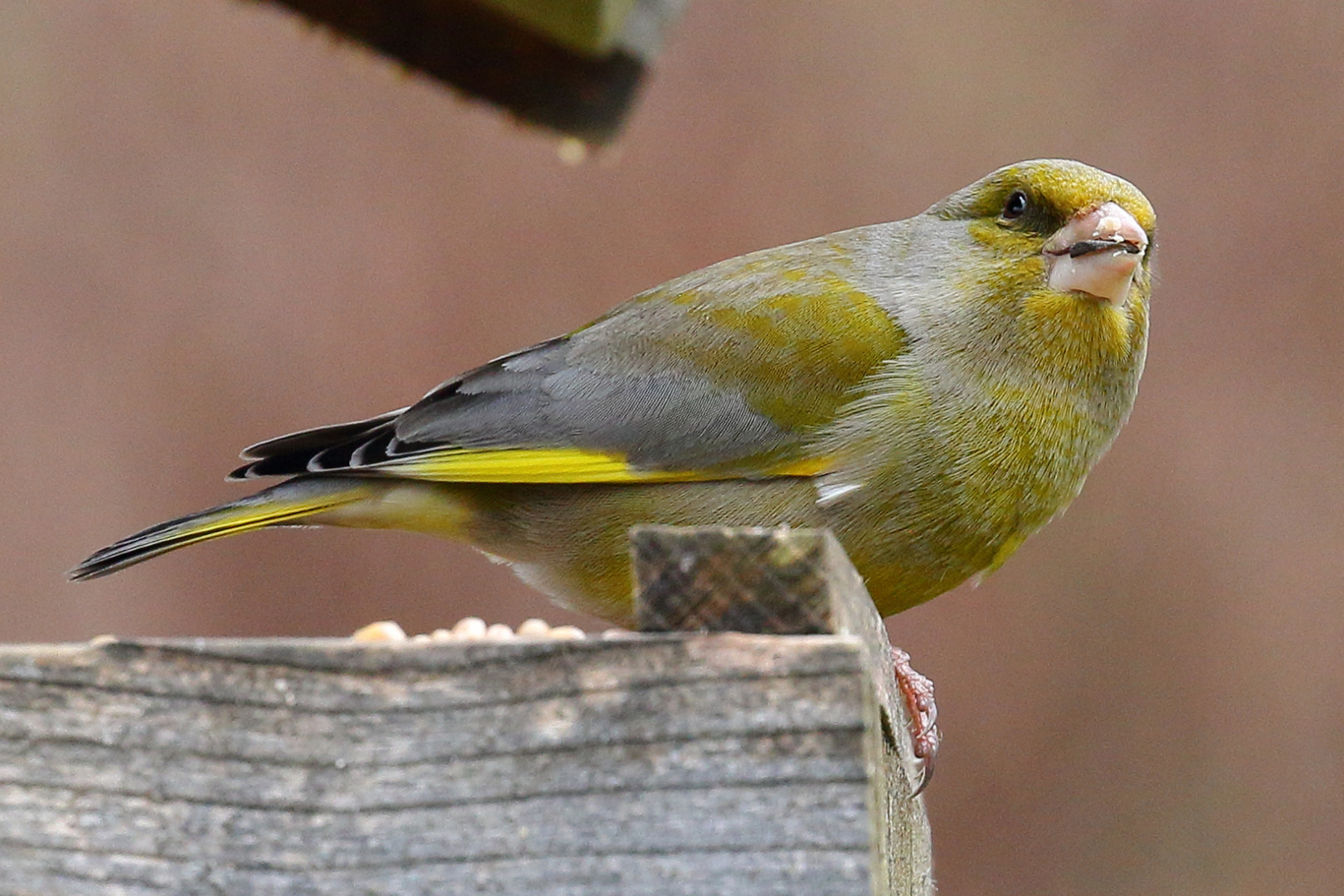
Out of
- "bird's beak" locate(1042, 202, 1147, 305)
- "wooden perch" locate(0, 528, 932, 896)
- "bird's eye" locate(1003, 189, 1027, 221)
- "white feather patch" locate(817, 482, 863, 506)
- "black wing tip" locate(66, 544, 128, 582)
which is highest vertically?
"bird's eye" locate(1003, 189, 1027, 221)

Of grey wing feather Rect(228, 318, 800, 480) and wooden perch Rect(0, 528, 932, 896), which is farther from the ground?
grey wing feather Rect(228, 318, 800, 480)

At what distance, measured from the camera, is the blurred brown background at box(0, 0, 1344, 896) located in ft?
19.5

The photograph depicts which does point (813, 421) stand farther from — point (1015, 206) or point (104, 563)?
point (104, 563)

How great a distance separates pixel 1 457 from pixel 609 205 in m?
2.42

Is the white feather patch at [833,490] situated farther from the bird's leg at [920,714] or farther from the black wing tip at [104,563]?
the black wing tip at [104,563]

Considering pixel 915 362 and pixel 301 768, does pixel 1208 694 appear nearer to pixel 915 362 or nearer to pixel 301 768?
pixel 915 362

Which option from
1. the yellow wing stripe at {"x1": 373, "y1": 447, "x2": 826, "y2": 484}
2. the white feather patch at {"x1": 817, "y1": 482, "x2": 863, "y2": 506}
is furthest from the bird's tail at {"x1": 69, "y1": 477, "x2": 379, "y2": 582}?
the white feather patch at {"x1": 817, "y1": 482, "x2": 863, "y2": 506}

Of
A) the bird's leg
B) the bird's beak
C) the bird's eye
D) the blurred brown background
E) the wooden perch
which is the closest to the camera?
the wooden perch

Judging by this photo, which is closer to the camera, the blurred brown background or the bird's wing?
the bird's wing

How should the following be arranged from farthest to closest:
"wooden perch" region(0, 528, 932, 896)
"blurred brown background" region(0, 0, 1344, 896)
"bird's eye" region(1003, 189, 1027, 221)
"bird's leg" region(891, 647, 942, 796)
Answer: "blurred brown background" region(0, 0, 1344, 896) < "bird's eye" region(1003, 189, 1027, 221) < "bird's leg" region(891, 647, 942, 796) < "wooden perch" region(0, 528, 932, 896)

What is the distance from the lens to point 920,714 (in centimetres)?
290

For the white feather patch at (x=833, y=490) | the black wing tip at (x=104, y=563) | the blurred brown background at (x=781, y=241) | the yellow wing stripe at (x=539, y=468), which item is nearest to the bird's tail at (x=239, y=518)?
the black wing tip at (x=104, y=563)

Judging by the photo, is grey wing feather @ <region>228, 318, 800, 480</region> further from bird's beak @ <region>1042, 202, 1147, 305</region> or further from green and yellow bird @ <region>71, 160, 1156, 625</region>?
bird's beak @ <region>1042, 202, 1147, 305</region>

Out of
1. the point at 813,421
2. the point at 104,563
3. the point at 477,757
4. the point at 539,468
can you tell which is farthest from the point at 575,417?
the point at 477,757
